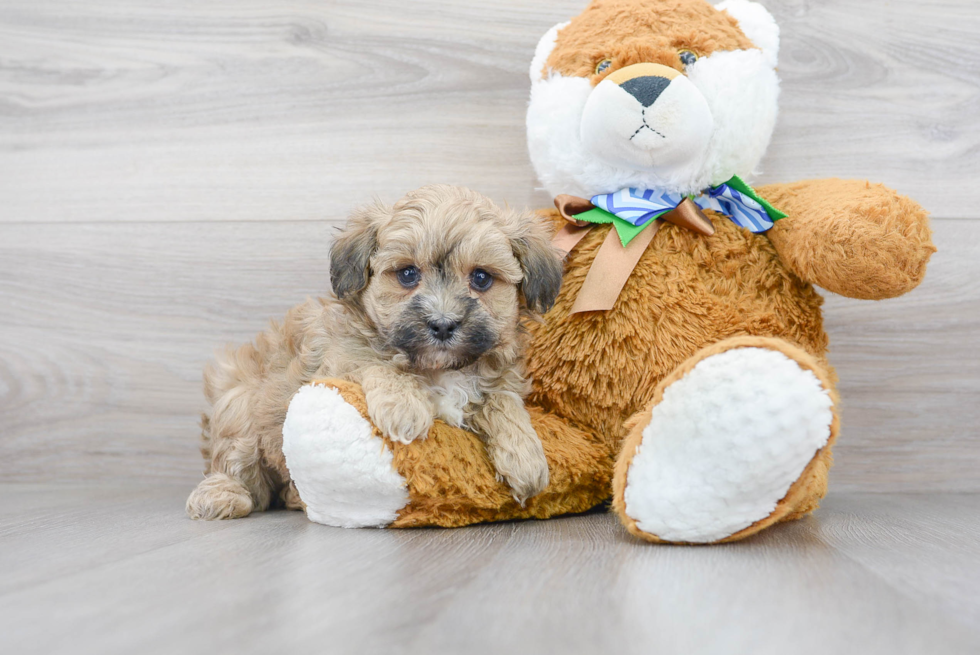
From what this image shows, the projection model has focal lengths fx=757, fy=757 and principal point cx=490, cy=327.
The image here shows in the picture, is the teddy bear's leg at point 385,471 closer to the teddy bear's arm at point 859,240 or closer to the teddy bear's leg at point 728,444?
the teddy bear's leg at point 728,444

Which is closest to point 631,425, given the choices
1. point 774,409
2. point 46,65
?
point 774,409

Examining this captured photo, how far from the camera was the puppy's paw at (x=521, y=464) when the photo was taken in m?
1.49

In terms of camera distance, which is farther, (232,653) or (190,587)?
(190,587)

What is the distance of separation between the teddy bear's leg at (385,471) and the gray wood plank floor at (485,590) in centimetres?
4

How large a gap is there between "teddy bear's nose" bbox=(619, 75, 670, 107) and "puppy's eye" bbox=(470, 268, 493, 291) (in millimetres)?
487

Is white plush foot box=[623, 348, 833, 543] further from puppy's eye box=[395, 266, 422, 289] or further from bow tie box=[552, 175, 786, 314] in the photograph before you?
puppy's eye box=[395, 266, 422, 289]

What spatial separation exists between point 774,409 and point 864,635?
366 millimetres

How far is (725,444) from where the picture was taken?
1198 mm

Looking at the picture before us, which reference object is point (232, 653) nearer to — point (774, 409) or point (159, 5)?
point (774, 409)

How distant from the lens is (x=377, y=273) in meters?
1.56

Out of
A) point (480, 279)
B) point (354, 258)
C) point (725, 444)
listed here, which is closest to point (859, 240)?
point (725, 444)

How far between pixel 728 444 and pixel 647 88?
789 mm

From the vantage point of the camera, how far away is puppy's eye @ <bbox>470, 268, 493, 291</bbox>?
5.09 feet

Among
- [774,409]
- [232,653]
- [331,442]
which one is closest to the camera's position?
[232,653]
